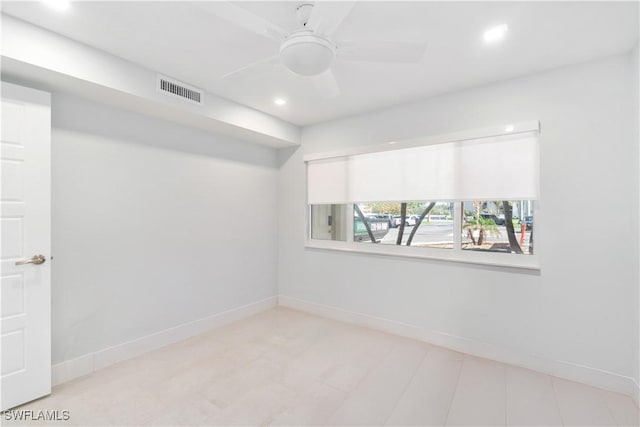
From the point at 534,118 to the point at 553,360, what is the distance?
2.07 meters

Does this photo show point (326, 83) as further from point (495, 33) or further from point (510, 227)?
point (510, 227)

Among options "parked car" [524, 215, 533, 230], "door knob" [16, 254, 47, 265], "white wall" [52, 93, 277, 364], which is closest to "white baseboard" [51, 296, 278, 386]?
"white wall" [52, 93, 277, 364]

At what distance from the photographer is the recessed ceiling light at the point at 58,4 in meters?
1.74

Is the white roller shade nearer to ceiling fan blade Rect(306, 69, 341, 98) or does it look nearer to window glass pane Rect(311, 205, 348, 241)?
window glass pane Rect(311, 205, 348, 241)

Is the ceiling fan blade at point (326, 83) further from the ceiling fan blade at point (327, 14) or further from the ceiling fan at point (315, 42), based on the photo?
the ceiling fan blade at point (327, 14)

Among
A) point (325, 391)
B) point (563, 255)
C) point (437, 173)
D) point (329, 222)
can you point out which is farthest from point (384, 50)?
point (329, 222)

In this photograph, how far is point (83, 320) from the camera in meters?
2.50

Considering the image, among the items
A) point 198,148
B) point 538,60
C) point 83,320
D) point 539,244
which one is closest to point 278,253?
point 198,148

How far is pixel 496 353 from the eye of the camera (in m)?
2.71

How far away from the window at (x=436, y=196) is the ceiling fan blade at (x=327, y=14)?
1858 mm

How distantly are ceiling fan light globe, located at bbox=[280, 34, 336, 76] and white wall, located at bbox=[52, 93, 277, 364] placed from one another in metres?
1.96

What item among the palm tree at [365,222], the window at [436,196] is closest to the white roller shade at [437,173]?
the window at [436,196]

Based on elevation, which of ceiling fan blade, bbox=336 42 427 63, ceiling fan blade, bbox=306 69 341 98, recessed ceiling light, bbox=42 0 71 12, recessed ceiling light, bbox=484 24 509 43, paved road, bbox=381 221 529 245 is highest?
recessed ceiling light, bbox=42 0 71 12

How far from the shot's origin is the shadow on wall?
8.01ft
